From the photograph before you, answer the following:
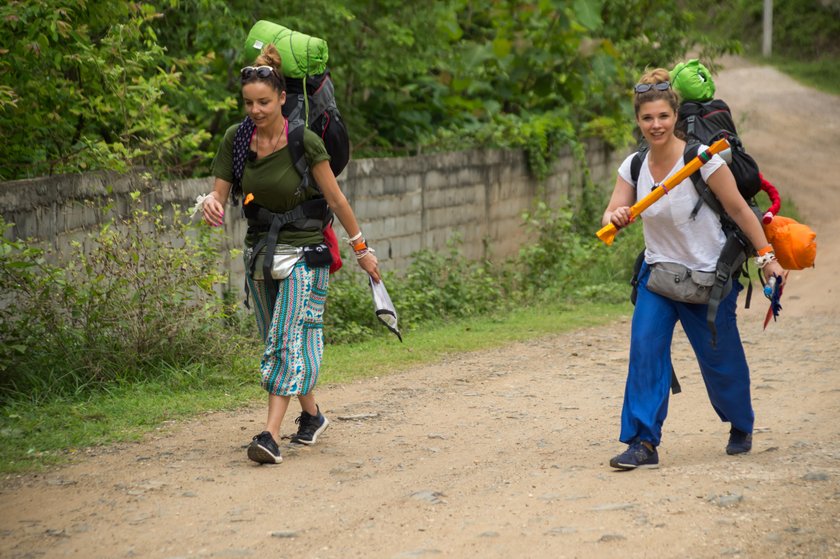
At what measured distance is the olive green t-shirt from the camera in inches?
210

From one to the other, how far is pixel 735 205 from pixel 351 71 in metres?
7.47

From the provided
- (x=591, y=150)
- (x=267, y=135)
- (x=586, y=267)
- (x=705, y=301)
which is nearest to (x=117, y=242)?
(x=267, y=135)

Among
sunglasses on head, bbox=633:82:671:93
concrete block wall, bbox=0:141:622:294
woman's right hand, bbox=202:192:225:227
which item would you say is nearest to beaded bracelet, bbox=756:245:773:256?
sunglasses on head, bbox=633:82:671:93

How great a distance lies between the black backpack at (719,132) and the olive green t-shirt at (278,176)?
1.66 meters

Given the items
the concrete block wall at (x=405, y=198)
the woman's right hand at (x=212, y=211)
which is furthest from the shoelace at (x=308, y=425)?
the concrete block wall at (x=405, y=198)

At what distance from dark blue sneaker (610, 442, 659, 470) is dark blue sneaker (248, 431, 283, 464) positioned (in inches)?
60.4

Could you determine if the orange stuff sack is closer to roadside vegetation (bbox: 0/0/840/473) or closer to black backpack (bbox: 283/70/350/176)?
black backpack (bbox: 283/70/350/176)

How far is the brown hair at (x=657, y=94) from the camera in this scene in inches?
205

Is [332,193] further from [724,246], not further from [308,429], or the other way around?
[724,246]

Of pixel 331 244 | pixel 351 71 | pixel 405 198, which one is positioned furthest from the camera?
pixel 351 71

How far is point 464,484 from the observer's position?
16.9 ft

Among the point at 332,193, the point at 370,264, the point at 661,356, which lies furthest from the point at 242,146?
the point at 661,356

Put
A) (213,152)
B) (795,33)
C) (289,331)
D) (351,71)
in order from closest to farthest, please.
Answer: (289,331), (213,152), (351,71), (795,33)

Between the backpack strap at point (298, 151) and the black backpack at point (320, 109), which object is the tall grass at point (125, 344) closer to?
the backpack strap at point (298, 151)
